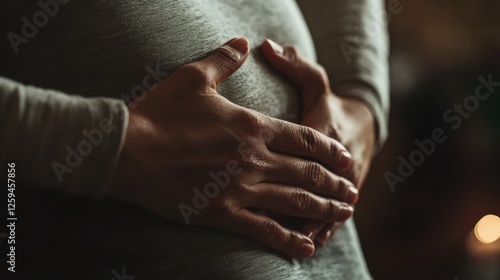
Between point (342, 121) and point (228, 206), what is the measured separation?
0.24 metres

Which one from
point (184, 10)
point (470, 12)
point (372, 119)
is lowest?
point (470, 12)

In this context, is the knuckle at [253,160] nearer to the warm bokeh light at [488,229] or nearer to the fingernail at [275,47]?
the fingernail at [275,47]

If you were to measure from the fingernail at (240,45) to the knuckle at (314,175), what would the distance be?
136mm

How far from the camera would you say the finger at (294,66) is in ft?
2.26

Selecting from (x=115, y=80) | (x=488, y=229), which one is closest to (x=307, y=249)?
(x=115, y=80)

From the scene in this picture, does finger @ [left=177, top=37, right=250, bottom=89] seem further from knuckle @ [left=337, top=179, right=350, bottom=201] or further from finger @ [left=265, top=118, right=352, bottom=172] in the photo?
knuckle @ [left=337, top=179, right=350, bottom=201]

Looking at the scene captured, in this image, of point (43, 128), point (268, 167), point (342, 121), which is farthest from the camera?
point (342, 121)

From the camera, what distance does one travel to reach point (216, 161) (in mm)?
568

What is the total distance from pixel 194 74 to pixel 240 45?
7 centimetres

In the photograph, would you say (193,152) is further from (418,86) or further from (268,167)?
(418,86)

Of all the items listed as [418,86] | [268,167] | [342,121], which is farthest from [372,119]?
[418,86]

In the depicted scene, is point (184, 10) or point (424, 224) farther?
point (424, 224)

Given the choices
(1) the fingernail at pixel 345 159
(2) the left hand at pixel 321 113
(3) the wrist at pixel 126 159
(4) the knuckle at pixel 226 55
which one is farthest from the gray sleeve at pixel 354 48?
(3) the wrist at pixel 126 159

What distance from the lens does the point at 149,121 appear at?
1.80 feet
